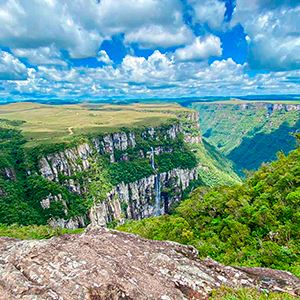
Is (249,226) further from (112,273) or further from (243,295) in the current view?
(112,273)

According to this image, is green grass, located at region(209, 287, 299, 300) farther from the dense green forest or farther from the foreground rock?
the dense green forest

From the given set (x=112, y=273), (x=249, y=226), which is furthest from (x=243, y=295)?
(x=249, y=226)

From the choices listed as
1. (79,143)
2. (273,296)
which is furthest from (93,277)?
(79,143)

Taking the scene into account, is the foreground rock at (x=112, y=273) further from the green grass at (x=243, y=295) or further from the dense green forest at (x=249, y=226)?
the dense green forest at (x=249, y=226)

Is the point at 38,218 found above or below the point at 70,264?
below

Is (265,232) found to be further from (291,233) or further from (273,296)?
(273,296)

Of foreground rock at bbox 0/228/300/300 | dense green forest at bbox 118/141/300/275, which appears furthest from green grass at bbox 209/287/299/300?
dense green forest at bbox 118/141/300/275
